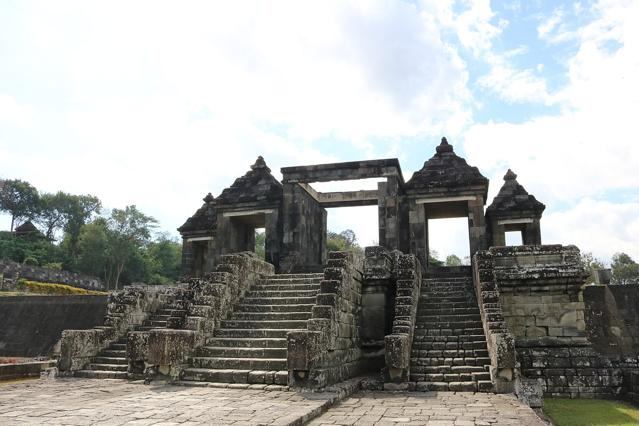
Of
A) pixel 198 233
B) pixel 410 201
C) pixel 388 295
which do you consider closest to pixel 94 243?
pixel 198 233

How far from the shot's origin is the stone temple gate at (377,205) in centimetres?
1526

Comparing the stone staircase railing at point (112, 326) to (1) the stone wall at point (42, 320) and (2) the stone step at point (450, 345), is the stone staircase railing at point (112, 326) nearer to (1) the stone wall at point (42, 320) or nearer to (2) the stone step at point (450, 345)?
(1) the stone wall at point (42, 320)

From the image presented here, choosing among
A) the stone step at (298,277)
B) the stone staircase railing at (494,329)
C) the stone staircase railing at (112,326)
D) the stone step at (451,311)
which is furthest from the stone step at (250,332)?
the stone staircase railing at (494,329)

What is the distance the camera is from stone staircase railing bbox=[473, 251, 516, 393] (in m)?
7.78

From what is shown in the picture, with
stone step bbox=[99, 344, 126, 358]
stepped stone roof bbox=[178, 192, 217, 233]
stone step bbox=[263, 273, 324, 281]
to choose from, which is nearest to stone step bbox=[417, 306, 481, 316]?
stone step bbox=[263, 273, 324, 281]

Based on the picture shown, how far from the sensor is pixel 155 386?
26.2 feet

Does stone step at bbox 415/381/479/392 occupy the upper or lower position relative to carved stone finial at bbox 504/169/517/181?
lower

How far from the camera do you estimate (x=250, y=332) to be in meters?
9.39

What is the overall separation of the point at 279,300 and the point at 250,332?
127cm

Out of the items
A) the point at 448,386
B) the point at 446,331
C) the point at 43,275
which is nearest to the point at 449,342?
the point at 446,331

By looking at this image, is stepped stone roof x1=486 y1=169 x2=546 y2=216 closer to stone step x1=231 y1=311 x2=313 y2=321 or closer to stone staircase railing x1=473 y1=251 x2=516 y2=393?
stone staircase railing x1=473 y1=251 x2=516 y2=393

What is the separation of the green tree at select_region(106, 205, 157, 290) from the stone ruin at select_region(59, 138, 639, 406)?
40492mm

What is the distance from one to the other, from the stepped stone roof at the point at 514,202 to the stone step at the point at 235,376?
41.0 ft

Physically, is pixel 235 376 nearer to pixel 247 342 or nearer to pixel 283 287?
pixel 247 342
